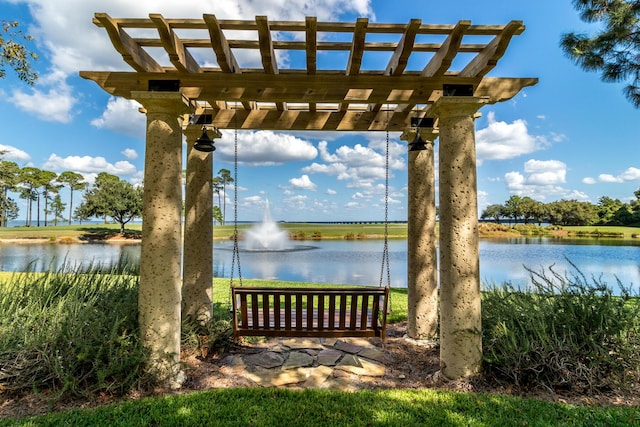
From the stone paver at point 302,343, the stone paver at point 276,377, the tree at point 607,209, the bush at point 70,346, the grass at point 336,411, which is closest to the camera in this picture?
the grass at point 336,411

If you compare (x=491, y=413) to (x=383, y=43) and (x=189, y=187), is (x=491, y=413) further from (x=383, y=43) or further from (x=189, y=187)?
(x=189, y=187)

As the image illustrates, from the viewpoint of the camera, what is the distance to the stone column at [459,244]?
132 inches

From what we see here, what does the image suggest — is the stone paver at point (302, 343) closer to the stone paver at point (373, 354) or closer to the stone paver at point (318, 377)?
the stone paver at point (373, 354)

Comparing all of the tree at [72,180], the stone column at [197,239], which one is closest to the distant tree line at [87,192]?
the tree at [72,180]

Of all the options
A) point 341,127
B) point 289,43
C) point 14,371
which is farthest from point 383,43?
point 14,371

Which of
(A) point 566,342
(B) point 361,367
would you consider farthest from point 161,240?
(A) point 566,342

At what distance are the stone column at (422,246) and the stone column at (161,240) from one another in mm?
3064

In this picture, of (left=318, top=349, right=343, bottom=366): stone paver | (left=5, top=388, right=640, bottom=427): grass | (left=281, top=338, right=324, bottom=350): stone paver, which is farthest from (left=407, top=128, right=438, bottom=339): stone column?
(left=5, top=388, right=640, bottom=427): grass

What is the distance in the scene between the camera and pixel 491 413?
2650 millimetres

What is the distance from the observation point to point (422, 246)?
4.78 meters

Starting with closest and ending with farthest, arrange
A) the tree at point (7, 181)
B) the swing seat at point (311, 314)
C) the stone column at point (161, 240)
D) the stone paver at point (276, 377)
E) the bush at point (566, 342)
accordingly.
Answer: the bush at point (566, 342)
the stone column at point (161, 240)
the stone paver at point (276, 377)
the swing seat at point (311, 314)
the tree at point (7, 181)

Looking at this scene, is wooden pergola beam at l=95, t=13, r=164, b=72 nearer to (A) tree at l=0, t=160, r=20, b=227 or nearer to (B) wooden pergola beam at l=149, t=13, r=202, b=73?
(B) wooden pergola beam at l=149, t=13, r=202, b=73

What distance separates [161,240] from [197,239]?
1180 millimetres

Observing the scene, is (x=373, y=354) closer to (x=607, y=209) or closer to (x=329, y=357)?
(x=329, y=357)
